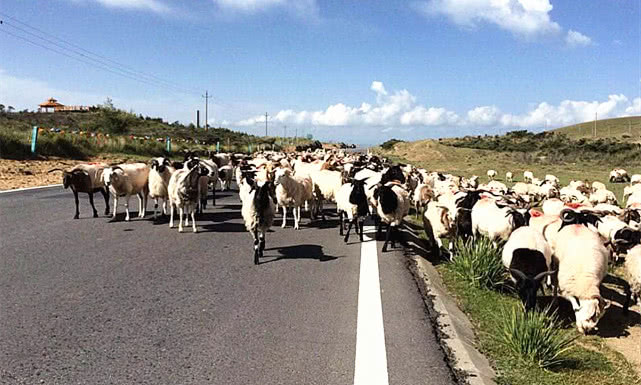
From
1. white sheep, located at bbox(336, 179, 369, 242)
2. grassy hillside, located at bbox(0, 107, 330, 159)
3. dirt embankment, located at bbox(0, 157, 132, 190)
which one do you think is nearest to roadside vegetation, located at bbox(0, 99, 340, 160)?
grassy hillside, located at bbox(0, 107, 330, 159)

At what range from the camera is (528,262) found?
682 centimetres

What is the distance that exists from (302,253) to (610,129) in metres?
112

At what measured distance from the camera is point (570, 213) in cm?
806

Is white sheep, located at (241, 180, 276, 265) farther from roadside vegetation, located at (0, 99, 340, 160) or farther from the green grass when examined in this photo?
roadside vegetation, located at (0, 99, 340, 160)

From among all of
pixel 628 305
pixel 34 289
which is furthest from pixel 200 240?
pixel 628 305

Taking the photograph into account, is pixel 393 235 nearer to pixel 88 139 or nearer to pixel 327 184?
pixel 327 184

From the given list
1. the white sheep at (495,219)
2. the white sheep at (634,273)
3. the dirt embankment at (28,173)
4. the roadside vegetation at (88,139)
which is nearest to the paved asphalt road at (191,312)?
the white sheep at (495,219)

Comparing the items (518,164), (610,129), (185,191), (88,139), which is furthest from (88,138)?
(610,129)

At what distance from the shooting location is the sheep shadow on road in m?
9.07

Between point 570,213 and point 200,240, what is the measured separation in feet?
23.4

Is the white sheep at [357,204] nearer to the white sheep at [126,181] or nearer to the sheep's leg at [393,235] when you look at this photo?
the sheep's leg at [393,235]

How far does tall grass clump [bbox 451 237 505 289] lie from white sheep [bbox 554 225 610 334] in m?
0.95

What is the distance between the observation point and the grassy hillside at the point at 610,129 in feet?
305

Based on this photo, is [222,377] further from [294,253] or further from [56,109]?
[56,109]
